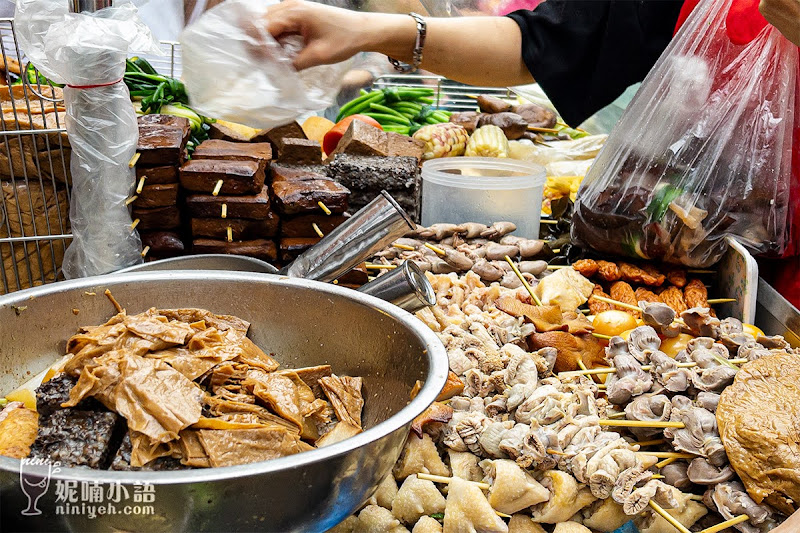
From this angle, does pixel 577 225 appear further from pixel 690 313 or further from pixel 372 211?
pixel 372 211

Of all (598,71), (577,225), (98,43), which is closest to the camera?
(98,43)

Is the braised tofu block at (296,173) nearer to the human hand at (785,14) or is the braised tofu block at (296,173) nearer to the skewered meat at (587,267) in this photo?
the skewered meat at (587,267)

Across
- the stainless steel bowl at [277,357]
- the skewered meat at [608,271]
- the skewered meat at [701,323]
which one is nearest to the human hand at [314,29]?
the stainless steel bowl at [277,357]

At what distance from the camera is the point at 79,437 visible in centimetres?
115

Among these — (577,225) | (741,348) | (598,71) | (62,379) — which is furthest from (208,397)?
(598,71)

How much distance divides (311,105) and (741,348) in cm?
160

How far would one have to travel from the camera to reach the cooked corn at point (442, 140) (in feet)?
13.9

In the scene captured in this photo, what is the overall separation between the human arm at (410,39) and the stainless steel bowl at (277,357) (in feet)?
3.44

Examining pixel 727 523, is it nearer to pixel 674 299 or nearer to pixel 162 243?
pixel 674 299

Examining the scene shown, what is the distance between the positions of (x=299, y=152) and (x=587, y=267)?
146cm

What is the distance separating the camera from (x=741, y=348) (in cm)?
203

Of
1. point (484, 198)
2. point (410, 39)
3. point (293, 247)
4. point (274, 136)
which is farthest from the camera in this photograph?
point (274, 136)

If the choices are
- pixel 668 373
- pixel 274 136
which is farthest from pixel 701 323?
pixel 274 136

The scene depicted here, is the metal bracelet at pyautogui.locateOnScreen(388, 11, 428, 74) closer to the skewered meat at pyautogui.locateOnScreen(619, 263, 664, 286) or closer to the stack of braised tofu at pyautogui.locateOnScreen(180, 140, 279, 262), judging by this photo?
the stack of braised tofu at pyautogui.locateOnScreen(180, 140, 279, 262)
